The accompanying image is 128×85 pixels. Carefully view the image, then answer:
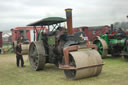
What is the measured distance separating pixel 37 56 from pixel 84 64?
2.50m

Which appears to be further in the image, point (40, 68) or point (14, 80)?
point (40, 68)

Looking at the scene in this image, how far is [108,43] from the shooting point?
985cm

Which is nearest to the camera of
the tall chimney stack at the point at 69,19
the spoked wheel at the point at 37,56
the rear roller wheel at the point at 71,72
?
the rear roller wheel at the point at 71,72

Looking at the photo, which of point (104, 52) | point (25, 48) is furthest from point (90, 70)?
point (25, 48)

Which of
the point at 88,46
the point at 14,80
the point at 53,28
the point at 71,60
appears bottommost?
the point at 14,80

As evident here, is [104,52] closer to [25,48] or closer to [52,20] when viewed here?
[52,20]

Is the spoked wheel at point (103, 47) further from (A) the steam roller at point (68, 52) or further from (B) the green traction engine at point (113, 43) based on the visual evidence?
(A) the steam roller at point (68, 52)

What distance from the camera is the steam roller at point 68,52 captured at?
5.05 meters

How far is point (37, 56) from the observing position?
22.9 ft

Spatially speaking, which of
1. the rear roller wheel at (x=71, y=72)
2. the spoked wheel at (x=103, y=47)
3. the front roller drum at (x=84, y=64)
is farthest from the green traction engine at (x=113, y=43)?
the rear roller wheel at (x=71, y=72)

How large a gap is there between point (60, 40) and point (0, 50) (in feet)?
37.1

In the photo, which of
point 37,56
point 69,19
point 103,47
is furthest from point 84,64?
point 103,47

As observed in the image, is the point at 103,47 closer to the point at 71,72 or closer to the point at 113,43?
the point at 113,43

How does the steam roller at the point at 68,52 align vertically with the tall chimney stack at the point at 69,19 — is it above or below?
below
